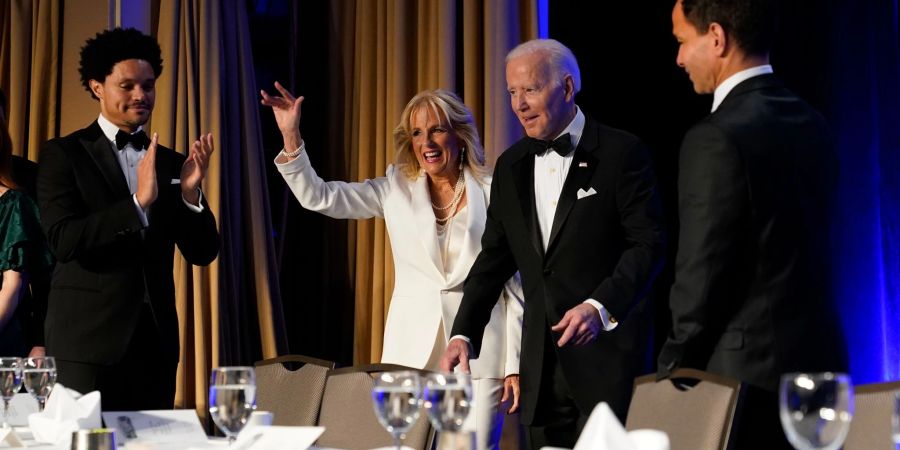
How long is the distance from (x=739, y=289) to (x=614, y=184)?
94 centimetres

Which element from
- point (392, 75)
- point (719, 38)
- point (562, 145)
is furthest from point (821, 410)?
point (392, 75)

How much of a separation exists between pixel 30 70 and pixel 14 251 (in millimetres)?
2088

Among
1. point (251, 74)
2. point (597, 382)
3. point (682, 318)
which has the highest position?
point (251, 74)

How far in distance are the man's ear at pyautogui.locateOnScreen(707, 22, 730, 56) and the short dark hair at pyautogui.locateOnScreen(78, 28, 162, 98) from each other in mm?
2212

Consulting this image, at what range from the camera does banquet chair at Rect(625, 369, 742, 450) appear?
2246mm

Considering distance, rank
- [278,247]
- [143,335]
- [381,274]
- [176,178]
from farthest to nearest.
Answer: [278,247]
[381,274]
[176,178]
[143,335]

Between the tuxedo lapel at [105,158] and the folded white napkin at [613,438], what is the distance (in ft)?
8.80

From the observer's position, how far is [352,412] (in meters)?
2.95

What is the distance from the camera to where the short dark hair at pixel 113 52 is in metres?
4.02

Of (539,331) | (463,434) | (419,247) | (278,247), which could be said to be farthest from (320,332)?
(463,434)

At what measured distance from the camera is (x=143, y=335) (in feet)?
12.5

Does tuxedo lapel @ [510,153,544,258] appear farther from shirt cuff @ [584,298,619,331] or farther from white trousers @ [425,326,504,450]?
white trousers @ [425,326,504,450]

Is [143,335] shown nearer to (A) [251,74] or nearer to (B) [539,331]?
(B) [539,331]

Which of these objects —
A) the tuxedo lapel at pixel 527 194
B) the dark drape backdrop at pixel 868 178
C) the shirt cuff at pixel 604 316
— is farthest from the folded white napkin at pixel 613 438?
the dark drape backdrop at pixel 868 178
